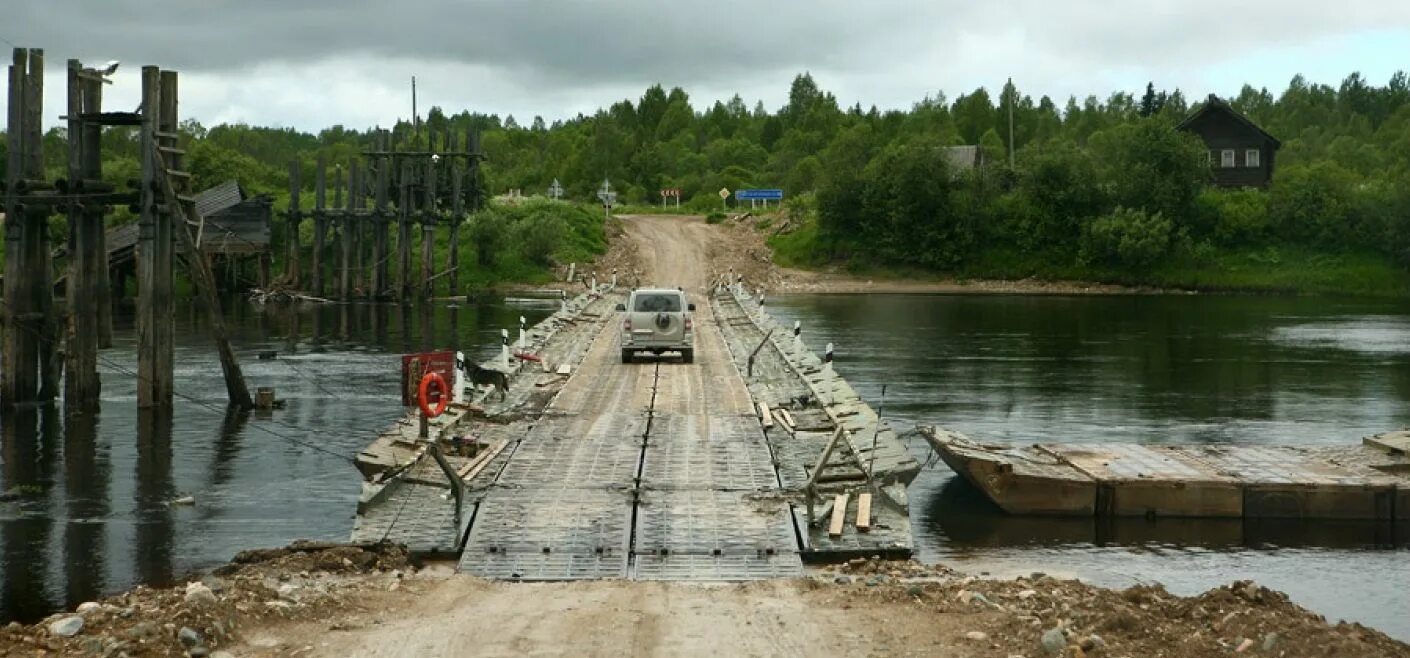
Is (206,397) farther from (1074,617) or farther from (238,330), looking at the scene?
(1074,617)

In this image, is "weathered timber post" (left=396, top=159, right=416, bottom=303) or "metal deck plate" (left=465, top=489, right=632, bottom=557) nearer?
"metal deck plate" (left=465, top=489, right=632, bottom=557)

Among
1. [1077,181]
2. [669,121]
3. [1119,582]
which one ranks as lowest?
[1119,582]

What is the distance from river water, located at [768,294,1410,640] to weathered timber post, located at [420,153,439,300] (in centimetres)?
1510

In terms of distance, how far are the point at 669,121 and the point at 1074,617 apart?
157250 mm

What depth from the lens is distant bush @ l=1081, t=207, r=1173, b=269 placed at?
8656 cm

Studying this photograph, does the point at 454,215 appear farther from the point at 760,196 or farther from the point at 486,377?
the point at 760,196

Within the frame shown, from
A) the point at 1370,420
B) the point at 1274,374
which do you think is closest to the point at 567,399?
the point at 1370,420

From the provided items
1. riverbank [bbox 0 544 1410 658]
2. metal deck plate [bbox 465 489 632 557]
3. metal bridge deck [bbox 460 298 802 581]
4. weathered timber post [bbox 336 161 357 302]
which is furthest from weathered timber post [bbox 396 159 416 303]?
riverbank [bbox 0 544 1410 658]

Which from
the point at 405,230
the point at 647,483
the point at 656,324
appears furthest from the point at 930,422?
the point at 405,230

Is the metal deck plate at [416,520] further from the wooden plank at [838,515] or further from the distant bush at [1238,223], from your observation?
the distant bush at [1238,223]

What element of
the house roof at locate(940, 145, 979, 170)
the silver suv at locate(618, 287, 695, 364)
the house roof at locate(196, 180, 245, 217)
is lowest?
the silver suv at locate(618, 287, 695, 364)

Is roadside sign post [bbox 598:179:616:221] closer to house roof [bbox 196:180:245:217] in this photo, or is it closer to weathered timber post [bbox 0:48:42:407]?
house roof [bbox 196:180:245:217]

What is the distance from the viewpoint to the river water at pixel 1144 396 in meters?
19.9

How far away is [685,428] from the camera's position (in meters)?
25.7
